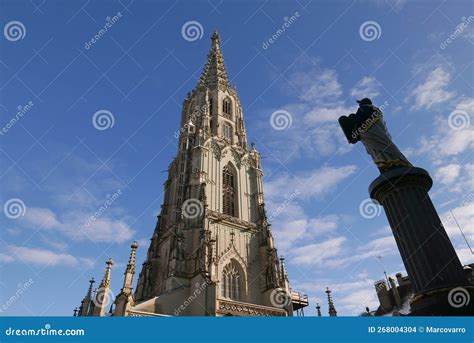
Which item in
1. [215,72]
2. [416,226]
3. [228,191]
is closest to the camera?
[416,226]

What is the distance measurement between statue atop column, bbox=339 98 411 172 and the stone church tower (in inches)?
662

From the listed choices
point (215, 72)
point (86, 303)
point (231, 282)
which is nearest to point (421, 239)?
point (231, 282)

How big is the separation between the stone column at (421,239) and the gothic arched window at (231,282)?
764 inches

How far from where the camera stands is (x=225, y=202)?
34438 millimetres

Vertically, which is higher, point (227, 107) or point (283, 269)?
point (227, 107)

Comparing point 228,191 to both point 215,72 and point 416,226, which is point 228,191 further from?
point 416,226

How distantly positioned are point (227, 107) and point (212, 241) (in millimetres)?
25078

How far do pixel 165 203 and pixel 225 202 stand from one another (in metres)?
8.76

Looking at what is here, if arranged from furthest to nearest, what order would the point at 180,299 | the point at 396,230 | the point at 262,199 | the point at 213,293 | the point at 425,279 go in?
the point at 262,199
the point at 180,299
the point at 213,293
the point at 396,230
the point at 425,279

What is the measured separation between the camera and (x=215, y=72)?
171 feet

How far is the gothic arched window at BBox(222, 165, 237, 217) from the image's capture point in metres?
34.3

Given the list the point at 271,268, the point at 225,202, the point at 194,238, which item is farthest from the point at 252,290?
the point at 225,202

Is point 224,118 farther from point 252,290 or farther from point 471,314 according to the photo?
point 471,314

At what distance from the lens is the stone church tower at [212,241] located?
25.5 meters
